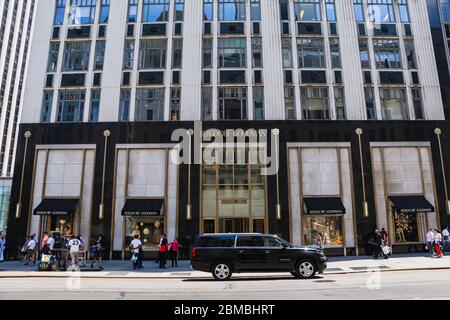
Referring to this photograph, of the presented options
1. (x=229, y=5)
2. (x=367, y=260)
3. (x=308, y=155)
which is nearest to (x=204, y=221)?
(x=308, y=155)

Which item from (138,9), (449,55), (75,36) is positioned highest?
(138,9)

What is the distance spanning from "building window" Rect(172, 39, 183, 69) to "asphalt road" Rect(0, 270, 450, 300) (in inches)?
675

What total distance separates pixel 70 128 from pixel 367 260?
22.3 meters

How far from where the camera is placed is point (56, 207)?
22984 mm

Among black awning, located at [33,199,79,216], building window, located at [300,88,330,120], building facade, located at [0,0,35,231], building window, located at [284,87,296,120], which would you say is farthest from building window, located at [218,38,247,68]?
building facade, located at [0,0,35,231]

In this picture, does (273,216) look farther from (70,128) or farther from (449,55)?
(449,55)

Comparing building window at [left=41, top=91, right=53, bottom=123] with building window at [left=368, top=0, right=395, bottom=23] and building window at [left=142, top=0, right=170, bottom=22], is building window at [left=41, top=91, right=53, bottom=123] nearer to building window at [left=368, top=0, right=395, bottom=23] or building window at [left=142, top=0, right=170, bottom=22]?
building window at [left=142, top=0, right=170, bottom=22]

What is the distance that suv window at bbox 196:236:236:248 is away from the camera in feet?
47.7

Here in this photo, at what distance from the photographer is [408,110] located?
83.6 feet

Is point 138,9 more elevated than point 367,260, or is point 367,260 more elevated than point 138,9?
point 138,9

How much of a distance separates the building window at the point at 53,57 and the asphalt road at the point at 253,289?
1838 cm

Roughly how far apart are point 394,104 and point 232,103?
40.8 ft

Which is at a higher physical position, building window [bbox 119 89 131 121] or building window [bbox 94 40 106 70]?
building window [bbox 94 40 106 70]

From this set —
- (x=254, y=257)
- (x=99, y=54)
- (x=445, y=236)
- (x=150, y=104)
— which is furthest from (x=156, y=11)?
(x=445, y=236)
